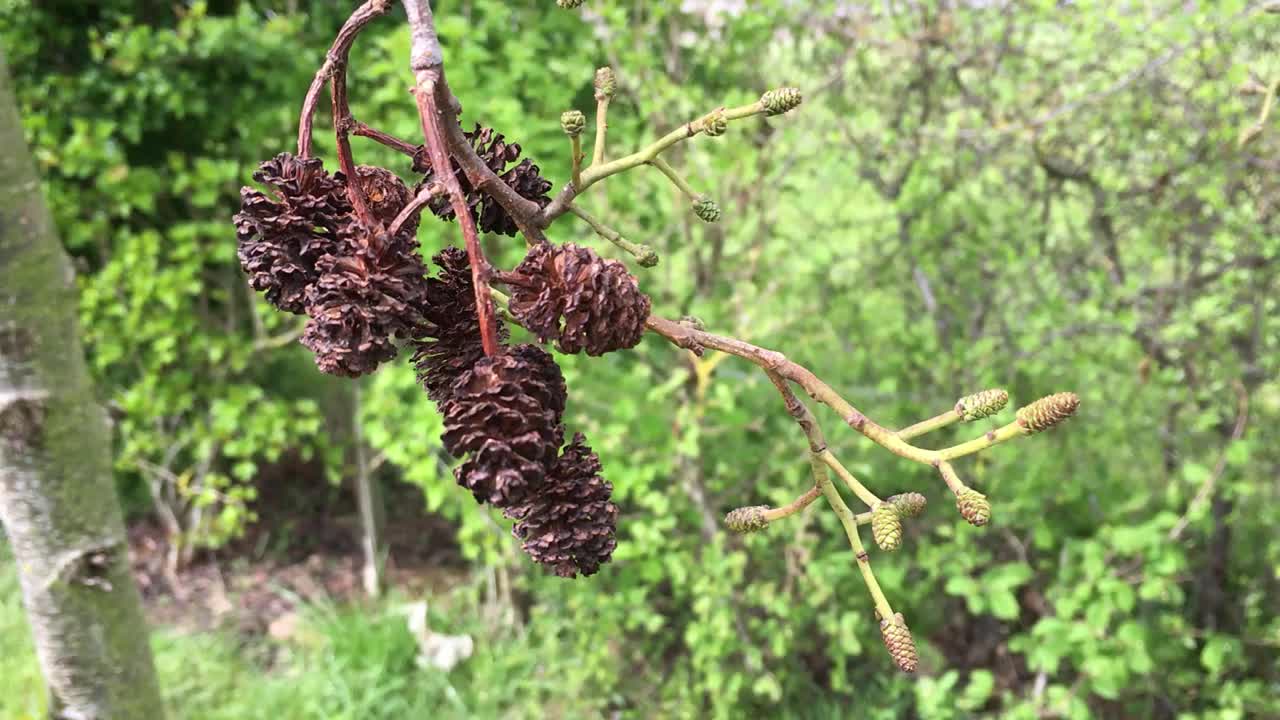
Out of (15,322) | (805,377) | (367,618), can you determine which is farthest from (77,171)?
(805,377)

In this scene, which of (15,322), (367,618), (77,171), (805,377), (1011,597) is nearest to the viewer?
(805,377)

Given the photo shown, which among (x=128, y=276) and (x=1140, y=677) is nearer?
(x=1140, y=677)

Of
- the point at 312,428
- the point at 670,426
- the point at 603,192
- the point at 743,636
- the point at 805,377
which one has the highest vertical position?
the point at 603,192

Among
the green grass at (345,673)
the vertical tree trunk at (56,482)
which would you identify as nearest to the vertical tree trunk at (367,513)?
the green grass at (345,673)

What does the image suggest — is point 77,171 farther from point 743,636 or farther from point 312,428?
point 743,636

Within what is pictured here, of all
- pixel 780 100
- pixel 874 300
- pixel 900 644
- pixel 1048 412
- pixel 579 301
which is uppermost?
pixel 874 300

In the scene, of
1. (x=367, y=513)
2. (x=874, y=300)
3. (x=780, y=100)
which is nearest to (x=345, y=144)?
(x=780, y=100)

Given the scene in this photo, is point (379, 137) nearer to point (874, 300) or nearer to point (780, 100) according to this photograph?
point (780, 100)
